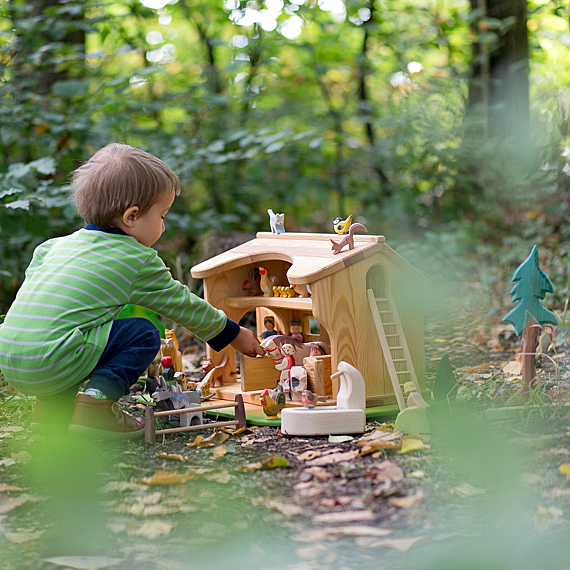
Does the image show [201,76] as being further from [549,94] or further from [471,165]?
[549,94]

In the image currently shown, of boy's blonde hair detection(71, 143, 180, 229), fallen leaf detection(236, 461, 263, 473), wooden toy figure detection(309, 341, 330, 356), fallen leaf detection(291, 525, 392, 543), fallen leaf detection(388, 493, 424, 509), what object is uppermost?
boy's blonde hair detection(71, 143, 180, 229)

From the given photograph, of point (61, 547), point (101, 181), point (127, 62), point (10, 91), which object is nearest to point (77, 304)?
point (101, 181)

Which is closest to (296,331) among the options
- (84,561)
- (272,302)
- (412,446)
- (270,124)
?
(272,302)

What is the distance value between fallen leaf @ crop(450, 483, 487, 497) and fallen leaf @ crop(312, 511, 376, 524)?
11.1 inches

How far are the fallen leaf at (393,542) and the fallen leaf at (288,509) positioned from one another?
0.75 feet

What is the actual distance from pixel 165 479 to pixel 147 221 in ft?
3.49

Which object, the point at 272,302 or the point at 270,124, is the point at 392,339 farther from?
the point at 270,124

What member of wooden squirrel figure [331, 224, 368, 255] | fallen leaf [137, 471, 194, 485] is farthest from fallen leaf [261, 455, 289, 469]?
wooden squirrel figure [331, 224, 368, 255]

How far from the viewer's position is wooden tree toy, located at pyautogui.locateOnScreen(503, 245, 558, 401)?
2938 mm

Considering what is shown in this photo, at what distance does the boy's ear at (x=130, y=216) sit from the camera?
273cm

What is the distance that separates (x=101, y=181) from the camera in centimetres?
273

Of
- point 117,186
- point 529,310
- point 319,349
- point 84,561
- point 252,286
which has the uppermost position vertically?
point 117,186

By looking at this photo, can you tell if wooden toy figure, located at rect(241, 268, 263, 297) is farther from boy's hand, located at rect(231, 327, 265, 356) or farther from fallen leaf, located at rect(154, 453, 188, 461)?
fallen leaf, located at rect(154, 453, 188, 461)

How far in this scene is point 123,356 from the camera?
267 cm
